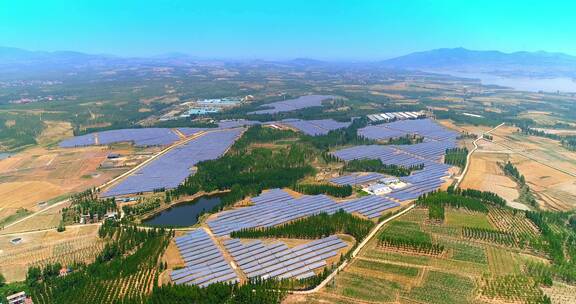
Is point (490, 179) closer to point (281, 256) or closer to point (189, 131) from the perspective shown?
point (281, 256)

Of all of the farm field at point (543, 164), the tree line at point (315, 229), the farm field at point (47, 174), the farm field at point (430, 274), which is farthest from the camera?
the farm field at point (543, 164)

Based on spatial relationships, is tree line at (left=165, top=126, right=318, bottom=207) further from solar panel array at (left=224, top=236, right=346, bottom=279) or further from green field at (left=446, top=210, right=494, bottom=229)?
green field at (left=446, top=210, right=494, bottom=229)

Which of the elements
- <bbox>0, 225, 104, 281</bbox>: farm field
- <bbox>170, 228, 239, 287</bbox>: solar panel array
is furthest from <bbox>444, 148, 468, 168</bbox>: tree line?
<bbox>0, 225, 104, 281</bbox>: farm field

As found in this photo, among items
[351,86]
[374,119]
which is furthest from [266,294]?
[351,86]

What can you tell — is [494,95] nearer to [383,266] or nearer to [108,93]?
[383,266]

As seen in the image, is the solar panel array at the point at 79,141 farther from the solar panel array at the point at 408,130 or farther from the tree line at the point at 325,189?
the solar panel array at the point at 408,130

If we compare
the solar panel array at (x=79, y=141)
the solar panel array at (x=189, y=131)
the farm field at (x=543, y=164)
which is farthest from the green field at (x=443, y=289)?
the solar panel array at (x=79, y=141)
